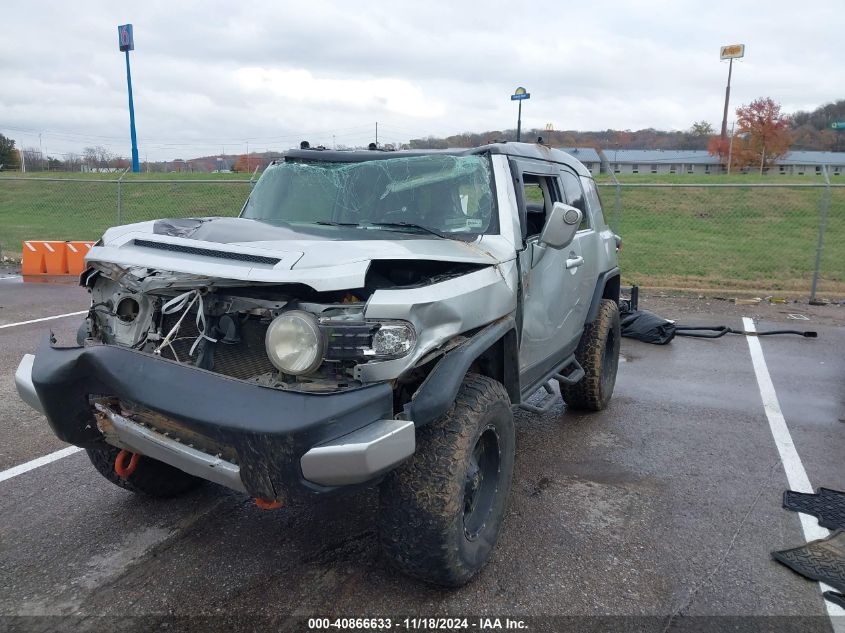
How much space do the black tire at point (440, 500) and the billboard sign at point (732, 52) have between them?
74.9 m

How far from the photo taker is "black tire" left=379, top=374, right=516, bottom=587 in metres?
2.80

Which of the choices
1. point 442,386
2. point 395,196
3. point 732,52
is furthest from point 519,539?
point 732,52

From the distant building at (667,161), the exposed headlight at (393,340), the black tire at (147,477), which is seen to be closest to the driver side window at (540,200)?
the exposed headlight at (393,340)

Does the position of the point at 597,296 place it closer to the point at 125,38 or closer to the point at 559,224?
the point at 559,224

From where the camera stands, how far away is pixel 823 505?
13.2 ft

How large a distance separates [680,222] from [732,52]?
56.5 m

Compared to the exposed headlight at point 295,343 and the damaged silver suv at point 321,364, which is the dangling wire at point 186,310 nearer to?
the damaged silver suv at point 321,364

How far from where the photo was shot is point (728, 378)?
6867mm

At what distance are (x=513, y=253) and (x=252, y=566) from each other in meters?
2.04

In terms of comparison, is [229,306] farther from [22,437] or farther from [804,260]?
[804,260]

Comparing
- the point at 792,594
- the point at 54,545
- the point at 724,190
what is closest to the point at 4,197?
the point at 724,190

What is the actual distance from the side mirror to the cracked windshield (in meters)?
0.31

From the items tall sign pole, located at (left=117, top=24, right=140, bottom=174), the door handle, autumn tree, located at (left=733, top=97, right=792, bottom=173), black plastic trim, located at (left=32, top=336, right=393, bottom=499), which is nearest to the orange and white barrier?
the door handle

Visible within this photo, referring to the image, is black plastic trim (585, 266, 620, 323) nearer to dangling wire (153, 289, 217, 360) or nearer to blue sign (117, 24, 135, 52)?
dangling wire (153, 289, 217, 360)
